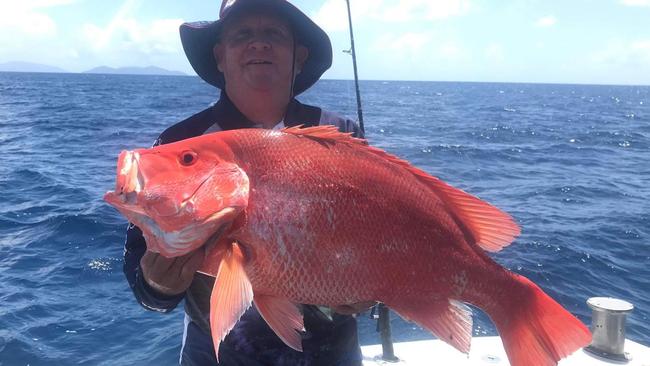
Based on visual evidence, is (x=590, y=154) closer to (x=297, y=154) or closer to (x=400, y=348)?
(x=400, y=348)

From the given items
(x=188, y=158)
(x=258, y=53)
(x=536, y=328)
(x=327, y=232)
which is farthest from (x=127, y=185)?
(x=536, y=328)

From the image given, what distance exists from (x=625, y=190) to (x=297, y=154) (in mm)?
14912

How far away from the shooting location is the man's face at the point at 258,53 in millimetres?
2721

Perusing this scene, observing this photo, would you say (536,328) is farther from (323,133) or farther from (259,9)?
(259,9)

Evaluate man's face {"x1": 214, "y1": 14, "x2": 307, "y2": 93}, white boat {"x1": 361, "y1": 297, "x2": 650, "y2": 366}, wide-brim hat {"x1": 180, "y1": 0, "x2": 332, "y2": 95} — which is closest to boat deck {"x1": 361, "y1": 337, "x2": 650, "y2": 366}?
white boat {"x1": 361, "y1": 297, "x2": 650, "y2": 366}

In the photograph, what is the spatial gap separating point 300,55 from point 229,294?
179 centimetres

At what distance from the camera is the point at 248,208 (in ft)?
6.25

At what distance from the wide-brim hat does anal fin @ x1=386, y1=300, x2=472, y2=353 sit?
1.64m

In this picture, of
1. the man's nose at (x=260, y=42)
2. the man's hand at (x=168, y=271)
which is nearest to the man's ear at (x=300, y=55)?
the man's nose at (x=260, y=42)

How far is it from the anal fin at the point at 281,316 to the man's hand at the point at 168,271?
0.30 metres

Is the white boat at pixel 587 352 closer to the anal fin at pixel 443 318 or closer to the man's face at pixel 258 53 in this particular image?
the anal fin at pixel 443 318

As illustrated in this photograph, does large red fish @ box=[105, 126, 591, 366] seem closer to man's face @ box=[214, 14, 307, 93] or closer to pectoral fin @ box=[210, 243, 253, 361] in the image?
pectoral fin @ box=[210, 243, 253, 361]

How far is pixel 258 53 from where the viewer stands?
271cm

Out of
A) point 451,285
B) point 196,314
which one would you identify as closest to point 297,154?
point 451,285
